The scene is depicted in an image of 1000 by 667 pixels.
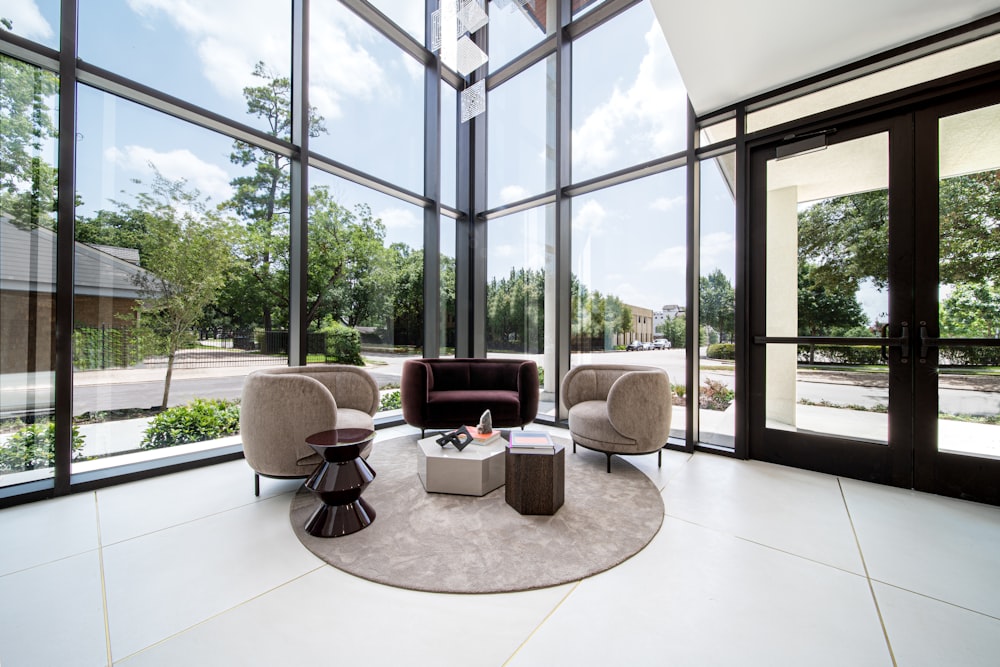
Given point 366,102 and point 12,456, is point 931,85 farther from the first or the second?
point 12,456

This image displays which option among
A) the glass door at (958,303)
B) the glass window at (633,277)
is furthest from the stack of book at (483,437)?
the glass door at (958,303)

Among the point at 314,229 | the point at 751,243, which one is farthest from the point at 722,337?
the point at 314,229

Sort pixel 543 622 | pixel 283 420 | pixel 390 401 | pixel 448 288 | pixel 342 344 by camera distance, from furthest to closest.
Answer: pixel 448 288
pixel 390 401
pixel 342 344
pixel 283 420
pixel 543 622

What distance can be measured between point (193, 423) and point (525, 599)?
3.13 meters

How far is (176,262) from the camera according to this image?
2973 millimetres

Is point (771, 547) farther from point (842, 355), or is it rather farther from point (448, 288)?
point (448, 288)

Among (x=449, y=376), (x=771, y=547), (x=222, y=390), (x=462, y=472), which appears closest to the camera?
(x=771, y=547)

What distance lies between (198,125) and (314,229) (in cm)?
113

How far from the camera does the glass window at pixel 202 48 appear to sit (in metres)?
2.68

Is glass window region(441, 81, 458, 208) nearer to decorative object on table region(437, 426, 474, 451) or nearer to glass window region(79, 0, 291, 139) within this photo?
glass window region(79, 0, 291, 139)

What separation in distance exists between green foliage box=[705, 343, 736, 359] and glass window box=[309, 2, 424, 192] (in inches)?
151

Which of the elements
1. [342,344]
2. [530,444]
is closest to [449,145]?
[342,344]

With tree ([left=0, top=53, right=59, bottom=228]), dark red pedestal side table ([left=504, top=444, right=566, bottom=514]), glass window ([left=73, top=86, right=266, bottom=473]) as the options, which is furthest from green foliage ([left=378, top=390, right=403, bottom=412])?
tree ([left=0, top=53, right=59, bottom=228])

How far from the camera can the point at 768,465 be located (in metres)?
3.12
